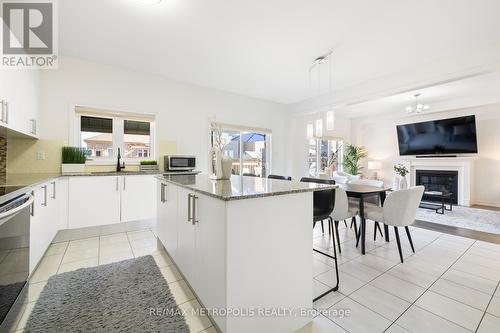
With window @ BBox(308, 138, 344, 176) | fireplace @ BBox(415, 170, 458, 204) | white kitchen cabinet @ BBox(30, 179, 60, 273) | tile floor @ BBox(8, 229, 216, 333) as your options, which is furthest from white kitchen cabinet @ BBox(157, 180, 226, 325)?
fireplace @ BBox(415, 170, 458, 204)

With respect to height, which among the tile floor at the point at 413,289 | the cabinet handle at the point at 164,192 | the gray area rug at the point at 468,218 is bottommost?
the tile floor at the point at 413,289

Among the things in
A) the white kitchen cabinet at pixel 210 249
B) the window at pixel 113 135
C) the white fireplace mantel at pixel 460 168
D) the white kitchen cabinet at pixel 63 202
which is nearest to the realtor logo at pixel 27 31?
the window at pixel 113 135

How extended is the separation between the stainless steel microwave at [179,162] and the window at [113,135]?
0.40 meters

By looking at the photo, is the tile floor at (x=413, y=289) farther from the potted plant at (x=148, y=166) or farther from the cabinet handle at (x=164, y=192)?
the potted plant at (x=148, y=166)

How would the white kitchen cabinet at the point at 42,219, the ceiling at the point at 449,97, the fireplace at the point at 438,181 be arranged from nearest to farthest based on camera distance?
the white kitchen cabinet at the point at 42,219 < the ceiling at the point at 449,97 < the fireplace at the point at 438,181

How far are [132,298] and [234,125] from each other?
375 centimetres

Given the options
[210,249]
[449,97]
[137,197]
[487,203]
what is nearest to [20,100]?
[137,197]

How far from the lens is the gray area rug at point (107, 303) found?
1377 millimetres

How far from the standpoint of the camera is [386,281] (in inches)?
76.0

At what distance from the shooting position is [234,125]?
4793mm

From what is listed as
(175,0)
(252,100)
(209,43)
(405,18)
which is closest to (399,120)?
(252,100)

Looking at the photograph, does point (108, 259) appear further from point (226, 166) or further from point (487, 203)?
point (487, 203)

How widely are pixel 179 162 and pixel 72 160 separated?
1475mm

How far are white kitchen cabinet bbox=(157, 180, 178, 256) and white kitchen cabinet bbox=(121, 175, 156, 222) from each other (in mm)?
858
